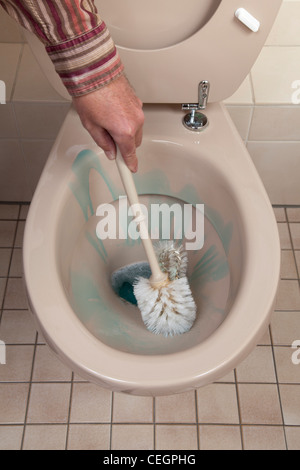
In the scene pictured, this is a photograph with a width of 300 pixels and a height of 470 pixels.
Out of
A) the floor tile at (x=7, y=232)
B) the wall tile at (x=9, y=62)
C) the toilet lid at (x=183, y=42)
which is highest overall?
the wall tile at (x=9, y=62)

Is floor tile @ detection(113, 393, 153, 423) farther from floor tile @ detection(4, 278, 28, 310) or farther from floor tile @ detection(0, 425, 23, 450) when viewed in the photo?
floor tile @ detection(4, 278, 28, 310)

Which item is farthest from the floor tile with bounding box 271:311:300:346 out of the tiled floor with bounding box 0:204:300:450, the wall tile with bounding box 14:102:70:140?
the wall tile with bounding box 14:102:70:140

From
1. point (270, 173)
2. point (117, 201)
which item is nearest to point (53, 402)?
point (117, 201)

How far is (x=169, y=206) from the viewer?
892mm

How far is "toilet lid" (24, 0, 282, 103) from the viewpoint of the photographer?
700mm

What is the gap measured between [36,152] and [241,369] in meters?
0.67

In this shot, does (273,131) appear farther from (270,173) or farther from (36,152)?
(36,152)

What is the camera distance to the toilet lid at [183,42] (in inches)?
27.5

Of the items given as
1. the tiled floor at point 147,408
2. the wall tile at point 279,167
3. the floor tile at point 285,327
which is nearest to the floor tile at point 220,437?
the tiled floor at point 147,408

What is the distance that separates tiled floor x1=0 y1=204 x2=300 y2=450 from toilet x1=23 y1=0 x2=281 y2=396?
279 millimetres

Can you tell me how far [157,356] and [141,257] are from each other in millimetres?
341

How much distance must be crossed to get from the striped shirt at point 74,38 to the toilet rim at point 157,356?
0.84 ft

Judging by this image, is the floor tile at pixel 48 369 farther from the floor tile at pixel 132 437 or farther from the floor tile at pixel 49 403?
the floor tile at pixel 132 437

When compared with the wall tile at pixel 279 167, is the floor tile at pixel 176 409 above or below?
below
